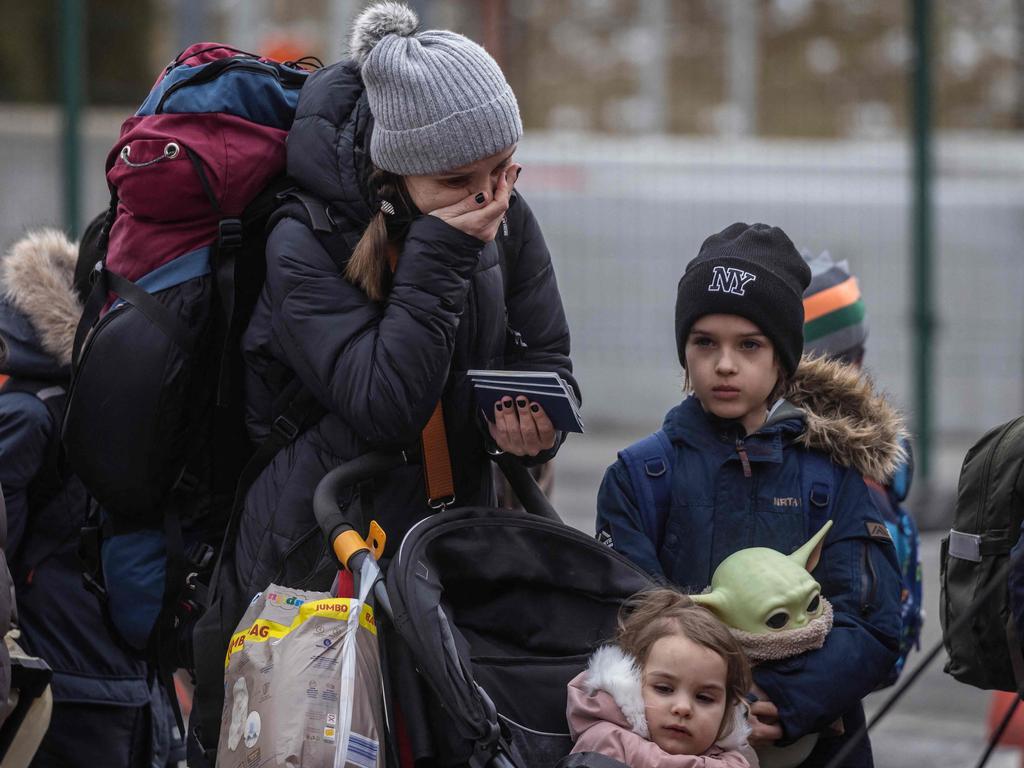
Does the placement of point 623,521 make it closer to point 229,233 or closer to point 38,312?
point 229,233

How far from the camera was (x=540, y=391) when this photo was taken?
118 inches

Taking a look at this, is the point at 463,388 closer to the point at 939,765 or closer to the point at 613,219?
the point at 939,765

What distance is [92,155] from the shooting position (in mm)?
11102

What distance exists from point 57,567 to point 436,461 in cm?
116

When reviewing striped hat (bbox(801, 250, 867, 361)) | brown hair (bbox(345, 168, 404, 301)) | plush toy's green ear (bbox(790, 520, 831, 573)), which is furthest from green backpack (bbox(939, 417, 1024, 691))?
brown hair (bbox(345, 168, 404, 301))

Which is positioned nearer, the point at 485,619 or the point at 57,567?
the point at 485,619

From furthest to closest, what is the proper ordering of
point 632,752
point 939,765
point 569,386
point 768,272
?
point 939,765, point 768,272, point 569,386, point 632,752

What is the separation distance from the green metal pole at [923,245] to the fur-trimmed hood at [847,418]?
5798 mm

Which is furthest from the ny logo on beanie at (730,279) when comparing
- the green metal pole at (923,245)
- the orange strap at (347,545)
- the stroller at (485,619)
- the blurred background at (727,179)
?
the green metal pole at (923,245)


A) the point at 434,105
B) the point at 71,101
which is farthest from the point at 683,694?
the point at 71,101

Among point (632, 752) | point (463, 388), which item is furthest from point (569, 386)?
point (632, 752)

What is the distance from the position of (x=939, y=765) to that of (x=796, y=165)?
571cm

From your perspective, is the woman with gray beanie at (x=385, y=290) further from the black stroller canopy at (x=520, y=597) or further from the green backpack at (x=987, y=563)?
the green backpack at (x=987, y=563)

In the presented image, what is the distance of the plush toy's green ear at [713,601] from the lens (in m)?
3.05
